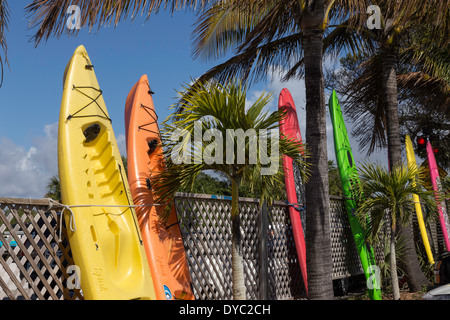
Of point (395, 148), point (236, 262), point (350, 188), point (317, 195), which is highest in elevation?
point (395, 148)

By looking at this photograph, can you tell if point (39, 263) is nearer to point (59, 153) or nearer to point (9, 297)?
point (9, 297)

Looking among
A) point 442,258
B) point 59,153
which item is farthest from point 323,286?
point 59,153

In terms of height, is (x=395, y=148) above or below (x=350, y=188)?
above

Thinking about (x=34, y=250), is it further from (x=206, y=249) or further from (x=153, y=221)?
(x=206, y=249)

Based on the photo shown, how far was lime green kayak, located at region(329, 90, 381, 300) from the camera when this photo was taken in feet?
27.0

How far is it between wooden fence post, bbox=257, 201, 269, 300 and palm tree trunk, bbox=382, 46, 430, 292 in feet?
9.89

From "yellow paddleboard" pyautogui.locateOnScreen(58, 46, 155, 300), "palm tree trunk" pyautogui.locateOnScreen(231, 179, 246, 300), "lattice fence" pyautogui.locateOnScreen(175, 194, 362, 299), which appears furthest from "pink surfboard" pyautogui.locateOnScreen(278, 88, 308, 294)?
"yellow paddleboard" pyautogui.locateOnScreen(58, 46, 155, 300)

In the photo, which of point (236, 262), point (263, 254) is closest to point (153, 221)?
point (236, 262)

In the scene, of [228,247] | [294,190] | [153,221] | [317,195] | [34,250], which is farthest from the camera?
[294,190]

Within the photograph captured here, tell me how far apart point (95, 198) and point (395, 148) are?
5909 millimetres

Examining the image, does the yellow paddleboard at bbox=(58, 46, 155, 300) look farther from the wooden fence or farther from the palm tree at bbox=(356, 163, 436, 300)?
the palm tree at bbox=(356, 163, 436, 300)

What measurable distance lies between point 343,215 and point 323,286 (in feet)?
11.8

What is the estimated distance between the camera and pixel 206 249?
227 inches

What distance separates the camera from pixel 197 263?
5.64 m
